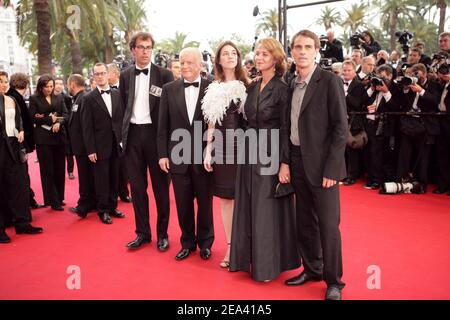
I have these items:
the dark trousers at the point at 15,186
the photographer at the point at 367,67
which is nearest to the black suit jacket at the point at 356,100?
the photographer at the point at 367,67

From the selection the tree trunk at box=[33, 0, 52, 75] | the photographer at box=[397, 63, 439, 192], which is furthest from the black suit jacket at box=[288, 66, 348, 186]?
the tree trunk at box=[33, 0, 52, 75]

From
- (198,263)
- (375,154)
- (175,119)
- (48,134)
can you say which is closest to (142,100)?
(175,119)

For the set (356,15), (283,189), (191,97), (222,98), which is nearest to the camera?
(283,189)

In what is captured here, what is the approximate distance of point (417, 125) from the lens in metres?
5.75

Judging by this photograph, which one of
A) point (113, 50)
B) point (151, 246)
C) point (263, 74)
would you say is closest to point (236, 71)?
point (263, 74)

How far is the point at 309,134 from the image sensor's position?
113 inches

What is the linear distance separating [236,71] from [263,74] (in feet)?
1.01

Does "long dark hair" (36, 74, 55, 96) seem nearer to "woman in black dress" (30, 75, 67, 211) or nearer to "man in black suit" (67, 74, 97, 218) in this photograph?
"woman in black dress" (30, 75, 67, 211)

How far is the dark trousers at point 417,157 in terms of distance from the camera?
5.87 metres

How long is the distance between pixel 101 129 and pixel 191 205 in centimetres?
174

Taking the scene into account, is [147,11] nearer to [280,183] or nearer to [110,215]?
[110,215]

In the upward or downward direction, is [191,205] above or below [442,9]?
below

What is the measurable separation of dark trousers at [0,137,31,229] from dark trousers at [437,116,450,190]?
514 centimetres

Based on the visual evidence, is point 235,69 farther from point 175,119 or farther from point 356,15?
point 356,15
